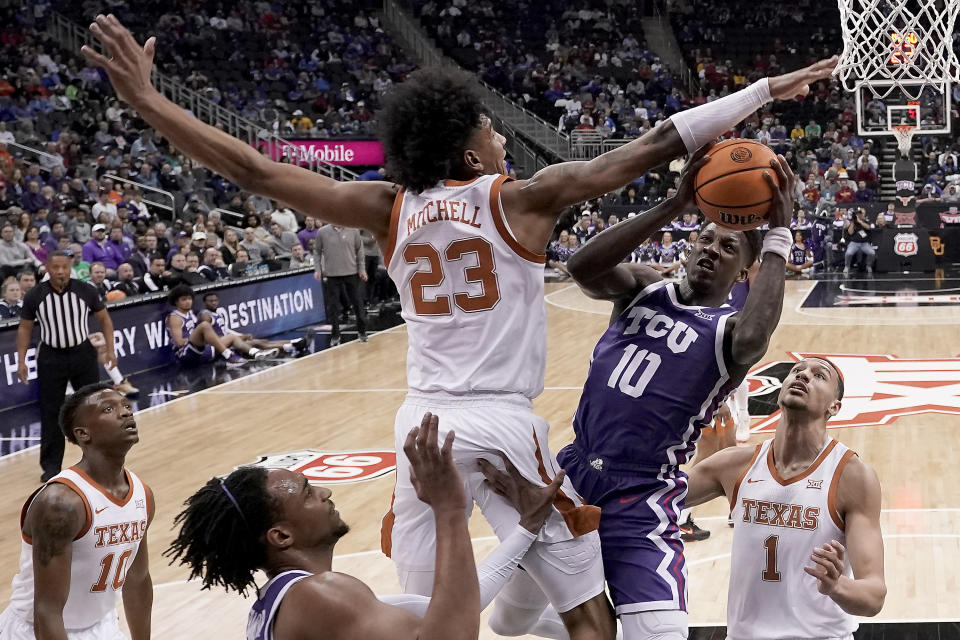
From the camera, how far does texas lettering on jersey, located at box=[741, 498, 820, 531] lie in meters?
3.70

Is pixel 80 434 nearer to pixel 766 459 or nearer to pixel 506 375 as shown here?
pixel 506 375

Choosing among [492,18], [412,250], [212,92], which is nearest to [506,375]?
[412,250]

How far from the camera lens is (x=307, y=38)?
2995cm

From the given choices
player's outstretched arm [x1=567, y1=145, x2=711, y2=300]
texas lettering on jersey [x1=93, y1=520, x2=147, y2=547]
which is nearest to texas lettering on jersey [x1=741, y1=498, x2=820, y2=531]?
player's outstretched arm [x1=567, y1=145, x2=711, y2=300]

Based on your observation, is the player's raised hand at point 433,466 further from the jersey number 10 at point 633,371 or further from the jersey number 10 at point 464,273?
the jersey number 10 at point 633,371

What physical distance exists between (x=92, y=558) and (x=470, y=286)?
1793mm

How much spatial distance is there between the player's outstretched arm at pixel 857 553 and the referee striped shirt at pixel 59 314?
20.8 ft

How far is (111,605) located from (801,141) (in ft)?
78.5

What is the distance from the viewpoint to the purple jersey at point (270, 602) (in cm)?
265

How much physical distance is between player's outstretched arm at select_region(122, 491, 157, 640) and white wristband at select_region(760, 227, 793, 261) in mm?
2421

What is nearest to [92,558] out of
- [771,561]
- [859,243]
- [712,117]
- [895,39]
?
[771,561]

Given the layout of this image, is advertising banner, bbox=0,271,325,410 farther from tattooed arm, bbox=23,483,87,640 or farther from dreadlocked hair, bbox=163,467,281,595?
dreadlocked hair, bbox=163,467,281,595

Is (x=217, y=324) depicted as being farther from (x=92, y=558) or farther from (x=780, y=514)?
(x=780, y=514)

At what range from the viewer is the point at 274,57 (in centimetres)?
2831
